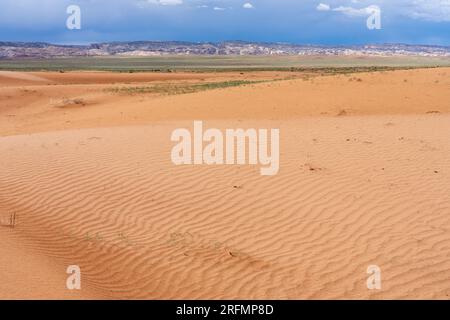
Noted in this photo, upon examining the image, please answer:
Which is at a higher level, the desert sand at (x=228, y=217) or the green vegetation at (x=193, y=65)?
the green vegetation at (x=193, y=65)

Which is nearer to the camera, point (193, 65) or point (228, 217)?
point (228, 217)

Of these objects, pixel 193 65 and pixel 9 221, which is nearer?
pixel 9 221

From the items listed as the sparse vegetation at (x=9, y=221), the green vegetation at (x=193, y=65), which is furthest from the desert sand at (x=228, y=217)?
the green vegetation at (x=193, y=65)

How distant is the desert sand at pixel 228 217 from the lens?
19.8 ft

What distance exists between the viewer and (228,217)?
7887 millimetres

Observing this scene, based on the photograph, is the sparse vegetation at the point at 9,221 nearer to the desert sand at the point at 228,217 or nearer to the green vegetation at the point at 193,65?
the desert sand at the point at 228,217

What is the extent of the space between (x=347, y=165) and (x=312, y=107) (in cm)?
1096

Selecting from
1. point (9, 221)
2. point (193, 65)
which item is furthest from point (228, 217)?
point (193, 65)

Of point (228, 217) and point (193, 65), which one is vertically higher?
point (193, 65)

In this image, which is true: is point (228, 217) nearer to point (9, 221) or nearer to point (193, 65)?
point (9, 221)

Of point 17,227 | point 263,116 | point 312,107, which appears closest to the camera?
point 17,227

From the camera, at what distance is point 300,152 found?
1118 cm

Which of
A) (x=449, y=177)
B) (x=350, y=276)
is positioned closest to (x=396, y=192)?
(x=449, y=177)
